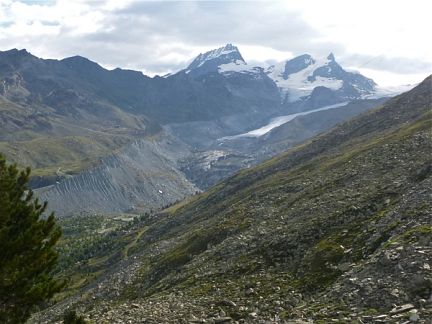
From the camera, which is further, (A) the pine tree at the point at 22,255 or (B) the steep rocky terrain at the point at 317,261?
(B) the steep rocky terrain at the point at 317,261

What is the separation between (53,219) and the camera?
30.3m

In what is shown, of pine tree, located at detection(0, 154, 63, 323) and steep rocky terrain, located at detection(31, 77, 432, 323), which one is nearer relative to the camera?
pine tree, located at detection(0, 154, 63, 323)

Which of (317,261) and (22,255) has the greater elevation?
(22,255)

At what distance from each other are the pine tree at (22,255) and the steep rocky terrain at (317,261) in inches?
423

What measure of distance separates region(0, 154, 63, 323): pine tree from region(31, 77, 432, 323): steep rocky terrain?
10747 mm

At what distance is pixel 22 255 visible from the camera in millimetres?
27688

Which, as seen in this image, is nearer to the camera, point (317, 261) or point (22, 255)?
point (22, 255)

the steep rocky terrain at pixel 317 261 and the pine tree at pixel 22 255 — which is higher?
the pine tree at pixel 22 255

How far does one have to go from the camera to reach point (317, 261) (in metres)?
40.9

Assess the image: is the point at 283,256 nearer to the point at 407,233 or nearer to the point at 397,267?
the point at 407,233

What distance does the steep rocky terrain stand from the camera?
92.8 feet

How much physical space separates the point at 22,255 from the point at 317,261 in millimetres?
23238

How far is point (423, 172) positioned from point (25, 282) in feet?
138

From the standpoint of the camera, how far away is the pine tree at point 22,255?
86.7ft
